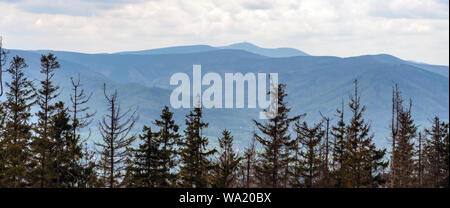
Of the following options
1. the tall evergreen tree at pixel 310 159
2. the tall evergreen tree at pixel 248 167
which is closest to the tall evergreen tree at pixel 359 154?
the tall evergreen tree at pixel 310 159

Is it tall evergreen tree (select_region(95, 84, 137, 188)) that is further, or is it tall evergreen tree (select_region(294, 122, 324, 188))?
tall evergreen tree (select_region(294, 122, 324, 188))

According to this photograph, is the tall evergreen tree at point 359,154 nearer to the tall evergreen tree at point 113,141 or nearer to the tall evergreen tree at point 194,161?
the tall evergreen tree at point 194,161

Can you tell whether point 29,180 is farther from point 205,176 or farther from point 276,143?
point 276,143

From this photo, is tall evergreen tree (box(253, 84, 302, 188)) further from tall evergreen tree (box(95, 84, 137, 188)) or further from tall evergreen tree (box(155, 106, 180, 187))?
tall evergreen tree (box(95, 84, 137, 188))

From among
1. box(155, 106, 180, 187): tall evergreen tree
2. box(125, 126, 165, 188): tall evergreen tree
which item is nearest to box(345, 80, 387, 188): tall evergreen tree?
box(155, 106, 180, 187): tall evergreen tree

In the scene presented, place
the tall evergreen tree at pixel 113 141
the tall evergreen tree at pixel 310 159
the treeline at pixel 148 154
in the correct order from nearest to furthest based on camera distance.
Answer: the tall evergreen tree at pixel 113 141 < the treeline at pixel 148 154 < the tall evergreen tree at pixel 310 159

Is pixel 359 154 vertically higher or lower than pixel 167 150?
lower

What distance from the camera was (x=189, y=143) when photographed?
46.2m

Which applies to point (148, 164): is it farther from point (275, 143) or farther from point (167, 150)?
point (275, 143)

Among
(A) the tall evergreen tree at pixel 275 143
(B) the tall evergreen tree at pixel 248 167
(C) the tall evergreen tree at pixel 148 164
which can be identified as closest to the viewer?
(B) the tall evergreen tree at pixel 248 167

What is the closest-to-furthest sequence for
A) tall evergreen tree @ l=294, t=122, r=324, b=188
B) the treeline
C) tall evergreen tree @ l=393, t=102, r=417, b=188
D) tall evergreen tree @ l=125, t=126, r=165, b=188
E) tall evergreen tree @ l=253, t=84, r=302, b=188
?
the treeline → tall evergreen tree @ l=125, t=126, r=165, b=188 → tall evergreen tree @ l=253, t=84, r=302, b=188 → tall evergreen tree @ l=393, t=102, r=417, b=188 → tall evergreen tree @ l=294, t=122, r=324, b=188

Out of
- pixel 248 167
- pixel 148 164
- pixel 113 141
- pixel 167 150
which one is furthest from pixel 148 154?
pixel 113 141

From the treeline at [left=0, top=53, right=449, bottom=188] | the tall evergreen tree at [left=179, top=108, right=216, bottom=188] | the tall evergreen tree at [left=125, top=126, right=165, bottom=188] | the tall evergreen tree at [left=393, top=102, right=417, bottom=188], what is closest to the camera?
the treeline at [left=0, top=53, right=449, bottom=188]
